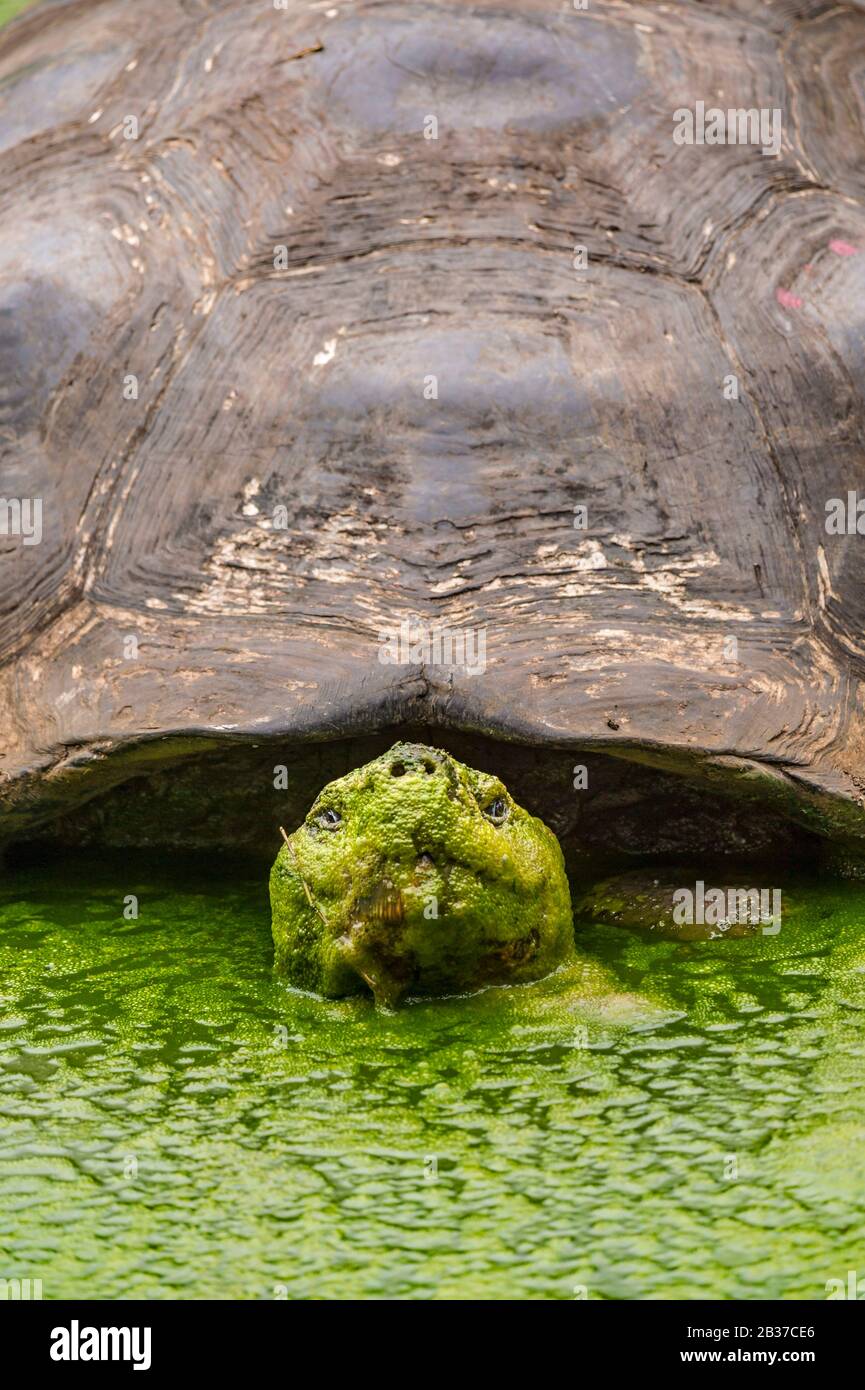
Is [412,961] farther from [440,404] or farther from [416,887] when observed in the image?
[440,404]

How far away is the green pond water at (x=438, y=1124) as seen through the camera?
2088 millimetres

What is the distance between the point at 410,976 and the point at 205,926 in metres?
0.61

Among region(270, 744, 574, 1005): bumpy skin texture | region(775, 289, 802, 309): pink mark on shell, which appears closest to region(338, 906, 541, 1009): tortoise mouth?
region(270, 744, 574, 1005): bumpy skin texture

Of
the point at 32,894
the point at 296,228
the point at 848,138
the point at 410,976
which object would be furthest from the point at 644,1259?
the point at 848,138

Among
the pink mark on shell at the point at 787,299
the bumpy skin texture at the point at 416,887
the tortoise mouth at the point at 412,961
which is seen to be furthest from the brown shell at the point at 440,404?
the tortoise mouth at the point at 412,961

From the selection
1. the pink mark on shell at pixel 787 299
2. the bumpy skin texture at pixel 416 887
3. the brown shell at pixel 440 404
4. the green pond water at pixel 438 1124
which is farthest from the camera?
the pink mark on shell at pixel 787 299

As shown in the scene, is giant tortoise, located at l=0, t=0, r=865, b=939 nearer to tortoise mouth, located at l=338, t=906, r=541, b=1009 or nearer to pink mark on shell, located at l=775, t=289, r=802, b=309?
pink mark on shell, located at l=775, t=289, r=802, b=309

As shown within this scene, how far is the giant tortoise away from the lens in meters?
2.96

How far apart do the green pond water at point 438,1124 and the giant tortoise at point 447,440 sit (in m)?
0.36

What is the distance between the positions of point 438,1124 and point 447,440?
1.28m

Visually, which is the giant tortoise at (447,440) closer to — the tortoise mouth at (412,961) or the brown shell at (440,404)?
the brown shell at (440,404)

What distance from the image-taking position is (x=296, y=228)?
342 cm

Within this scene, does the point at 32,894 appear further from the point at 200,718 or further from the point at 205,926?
the point at 200,718

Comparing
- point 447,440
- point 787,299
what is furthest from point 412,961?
point 787,299
